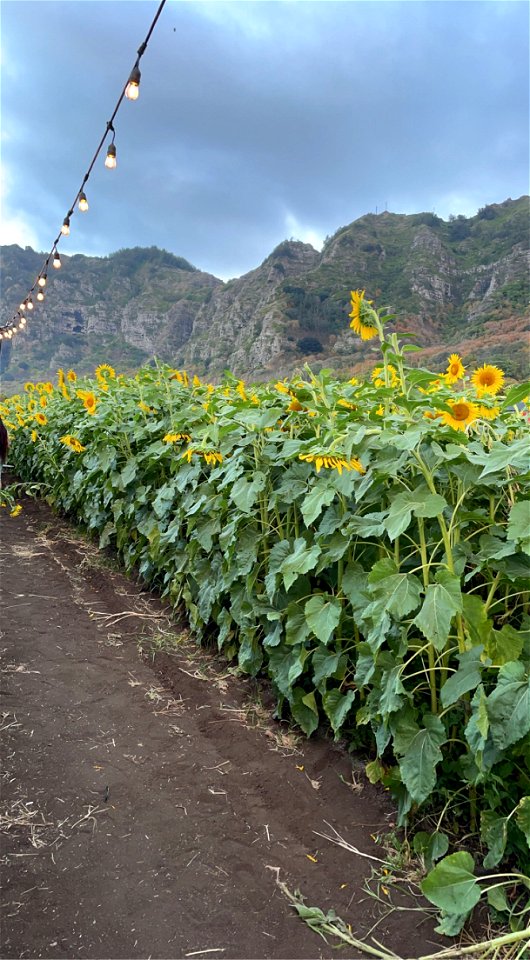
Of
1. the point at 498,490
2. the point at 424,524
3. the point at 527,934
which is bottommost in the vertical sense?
the point at 527,934

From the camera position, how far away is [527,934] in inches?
41.5

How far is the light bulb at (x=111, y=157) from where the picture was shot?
4.91 metres

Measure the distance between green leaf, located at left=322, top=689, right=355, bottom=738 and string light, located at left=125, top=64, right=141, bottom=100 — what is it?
442 centimetres

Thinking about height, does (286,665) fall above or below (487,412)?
below

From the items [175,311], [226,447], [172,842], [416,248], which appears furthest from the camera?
[175,311]

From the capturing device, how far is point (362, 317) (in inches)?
67.6

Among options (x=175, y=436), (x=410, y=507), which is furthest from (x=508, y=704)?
(x=175, y=436)

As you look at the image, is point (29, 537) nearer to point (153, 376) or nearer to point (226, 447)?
point (153, 376)

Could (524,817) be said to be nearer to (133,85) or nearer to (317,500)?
(317,500)

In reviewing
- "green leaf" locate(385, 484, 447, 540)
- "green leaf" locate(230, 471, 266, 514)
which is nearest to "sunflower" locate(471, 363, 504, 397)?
"green leaf" locate(385, 484, 447, 540)

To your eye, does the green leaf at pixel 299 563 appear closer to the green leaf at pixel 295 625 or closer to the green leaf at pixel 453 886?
the green leaf at pixel 295 625

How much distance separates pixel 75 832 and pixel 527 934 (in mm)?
1113

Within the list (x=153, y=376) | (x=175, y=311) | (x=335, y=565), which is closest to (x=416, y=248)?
(x=175, y=311)

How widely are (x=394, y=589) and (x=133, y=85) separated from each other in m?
4.35
